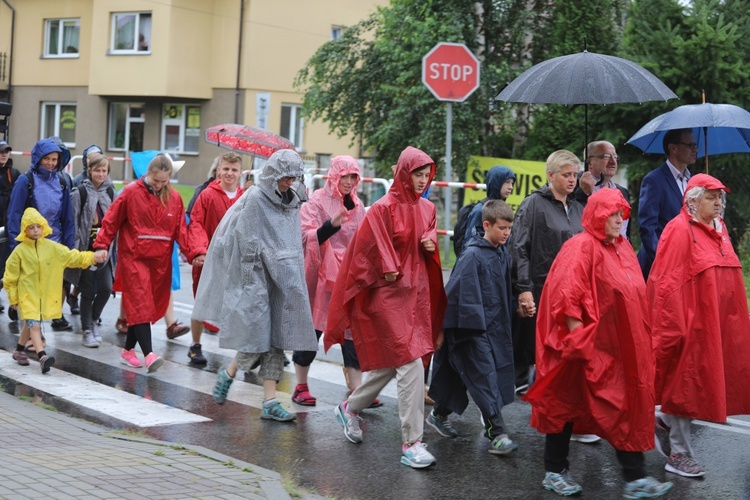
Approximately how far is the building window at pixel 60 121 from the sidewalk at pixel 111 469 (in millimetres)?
34188

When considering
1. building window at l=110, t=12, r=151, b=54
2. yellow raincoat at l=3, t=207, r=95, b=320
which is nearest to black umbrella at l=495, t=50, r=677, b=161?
yellow raincoat at l=3, t=207, r=95, b=320

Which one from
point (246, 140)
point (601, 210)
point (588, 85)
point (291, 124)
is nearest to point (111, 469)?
point (601, 210)

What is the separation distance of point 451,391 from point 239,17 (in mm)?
29621

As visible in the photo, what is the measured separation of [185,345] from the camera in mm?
10625

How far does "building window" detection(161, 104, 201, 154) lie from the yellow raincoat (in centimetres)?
2750

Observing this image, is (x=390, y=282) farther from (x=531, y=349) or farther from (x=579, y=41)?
(x=579, y=41)

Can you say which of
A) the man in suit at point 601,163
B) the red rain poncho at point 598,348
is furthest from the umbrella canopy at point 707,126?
the red rain poncho at point 598,348

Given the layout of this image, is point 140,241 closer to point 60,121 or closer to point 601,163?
point 601,163

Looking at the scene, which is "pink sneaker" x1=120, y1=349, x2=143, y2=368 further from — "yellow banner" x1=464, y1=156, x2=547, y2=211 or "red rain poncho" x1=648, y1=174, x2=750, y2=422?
"yellow banner" x1=464, y1=156, x2=547, y2=211

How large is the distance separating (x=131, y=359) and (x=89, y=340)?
1087mm

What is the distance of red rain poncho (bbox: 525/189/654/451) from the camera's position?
575 cm

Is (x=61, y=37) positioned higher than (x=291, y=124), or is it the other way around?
(x=61, y=37)

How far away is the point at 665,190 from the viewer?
27.0 ft

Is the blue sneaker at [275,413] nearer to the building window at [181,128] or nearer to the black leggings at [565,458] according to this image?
the black leggings at [565,458]
